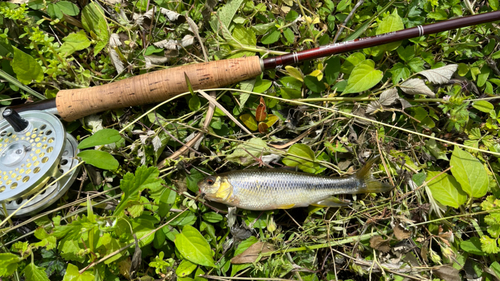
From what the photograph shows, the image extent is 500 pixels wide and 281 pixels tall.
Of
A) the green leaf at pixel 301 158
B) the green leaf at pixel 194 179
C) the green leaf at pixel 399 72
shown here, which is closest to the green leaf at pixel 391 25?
the green leaf at pixel 399 72

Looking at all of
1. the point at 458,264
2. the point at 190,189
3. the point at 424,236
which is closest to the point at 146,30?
the point at 190,189

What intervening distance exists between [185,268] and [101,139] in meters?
1.03

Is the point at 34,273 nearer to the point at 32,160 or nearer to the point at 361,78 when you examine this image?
the point at 32,160

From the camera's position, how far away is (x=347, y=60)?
2.19m

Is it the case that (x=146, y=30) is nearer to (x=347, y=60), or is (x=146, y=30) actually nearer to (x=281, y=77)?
(x=281, y=77)

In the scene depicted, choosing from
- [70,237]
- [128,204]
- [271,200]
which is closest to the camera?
[70,237]

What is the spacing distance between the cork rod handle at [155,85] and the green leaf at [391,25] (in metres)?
0.94

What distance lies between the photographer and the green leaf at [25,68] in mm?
2076

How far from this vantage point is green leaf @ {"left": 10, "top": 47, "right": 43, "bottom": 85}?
2.08 metres

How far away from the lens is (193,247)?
A: 192 centimetres

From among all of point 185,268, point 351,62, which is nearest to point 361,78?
point 351,62

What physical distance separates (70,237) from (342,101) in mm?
2036

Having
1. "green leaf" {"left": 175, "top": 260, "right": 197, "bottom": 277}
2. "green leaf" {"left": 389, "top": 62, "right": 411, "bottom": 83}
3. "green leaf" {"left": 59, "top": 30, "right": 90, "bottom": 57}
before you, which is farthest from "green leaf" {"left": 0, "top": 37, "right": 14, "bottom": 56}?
"green leaf" {"left": 389, "top": 62, "right": 411, "bottom": 83}

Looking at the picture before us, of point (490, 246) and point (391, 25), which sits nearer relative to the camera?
point (490, 246)
